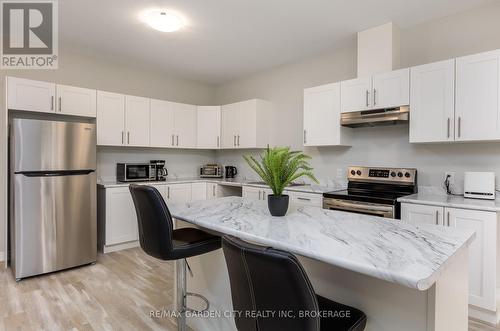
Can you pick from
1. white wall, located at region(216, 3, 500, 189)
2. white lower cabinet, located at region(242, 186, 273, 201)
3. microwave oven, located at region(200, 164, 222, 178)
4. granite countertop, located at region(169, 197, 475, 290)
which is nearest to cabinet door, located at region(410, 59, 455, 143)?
white wall, located at region(216, 3, 500, 189)

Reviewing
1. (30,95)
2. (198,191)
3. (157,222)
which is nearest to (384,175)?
(157,222)

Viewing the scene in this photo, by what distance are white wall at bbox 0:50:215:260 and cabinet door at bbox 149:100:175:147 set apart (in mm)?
352

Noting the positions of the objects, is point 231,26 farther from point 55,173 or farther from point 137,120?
point 55,173

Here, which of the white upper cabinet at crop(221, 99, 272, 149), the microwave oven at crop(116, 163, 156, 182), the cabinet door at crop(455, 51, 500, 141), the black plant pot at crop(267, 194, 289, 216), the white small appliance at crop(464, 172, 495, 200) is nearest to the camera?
the black plant pot at crop(267, 194, 289, 216)

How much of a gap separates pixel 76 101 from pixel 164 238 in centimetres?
287

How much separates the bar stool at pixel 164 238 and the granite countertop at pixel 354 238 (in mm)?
153

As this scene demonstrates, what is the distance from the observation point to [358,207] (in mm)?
2822

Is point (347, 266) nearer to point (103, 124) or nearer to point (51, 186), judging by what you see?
point (51, 186)

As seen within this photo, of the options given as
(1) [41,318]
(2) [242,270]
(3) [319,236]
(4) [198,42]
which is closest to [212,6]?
(4) [198,42]

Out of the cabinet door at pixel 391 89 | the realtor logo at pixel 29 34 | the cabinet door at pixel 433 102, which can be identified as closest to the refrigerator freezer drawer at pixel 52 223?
the realtor logo at pixel 29 34

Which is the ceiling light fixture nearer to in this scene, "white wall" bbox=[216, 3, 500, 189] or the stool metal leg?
"white wall" bbox=[216, 3, 500, 189]

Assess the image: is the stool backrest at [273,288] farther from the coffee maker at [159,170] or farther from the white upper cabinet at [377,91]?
the coffee maker at [159,170]

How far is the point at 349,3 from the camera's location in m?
2.70

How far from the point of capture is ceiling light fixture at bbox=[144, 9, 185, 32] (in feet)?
9.41
